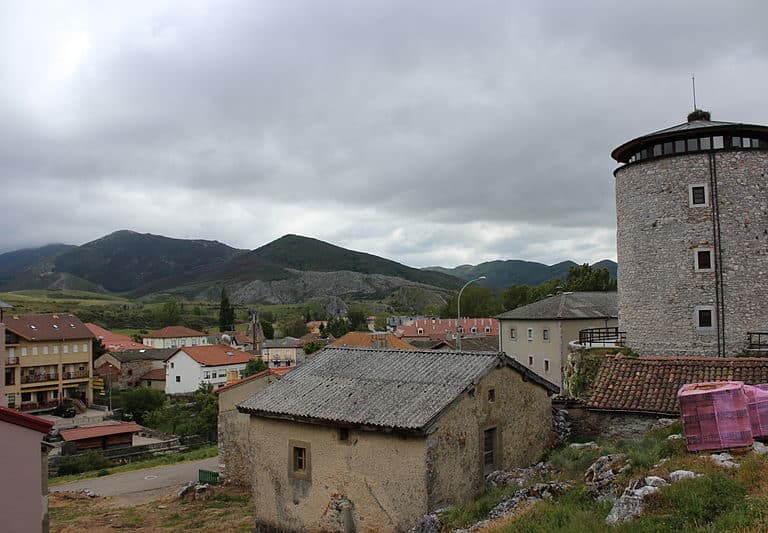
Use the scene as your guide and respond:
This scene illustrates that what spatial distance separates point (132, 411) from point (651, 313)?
4592 centimetres

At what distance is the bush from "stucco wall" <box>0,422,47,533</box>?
27212 millimetres

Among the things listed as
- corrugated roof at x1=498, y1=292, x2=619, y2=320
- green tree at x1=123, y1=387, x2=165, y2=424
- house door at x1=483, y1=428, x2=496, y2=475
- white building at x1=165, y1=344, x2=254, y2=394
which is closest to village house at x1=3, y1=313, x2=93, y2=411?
green tree at x1=123, y1=387, x2=165, y2=424

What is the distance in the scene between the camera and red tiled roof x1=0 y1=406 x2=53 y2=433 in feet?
31.4

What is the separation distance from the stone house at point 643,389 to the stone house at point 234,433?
41.8 ft

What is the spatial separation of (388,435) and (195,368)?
5287 centimetres

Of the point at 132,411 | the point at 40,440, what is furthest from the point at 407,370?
the point at 132,411

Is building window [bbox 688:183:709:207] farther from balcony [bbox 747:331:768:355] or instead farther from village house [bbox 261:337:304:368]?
village house [bbox 261:337:304:368]

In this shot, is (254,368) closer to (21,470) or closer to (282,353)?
(282,353)

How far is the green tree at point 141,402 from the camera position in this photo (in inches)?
2067

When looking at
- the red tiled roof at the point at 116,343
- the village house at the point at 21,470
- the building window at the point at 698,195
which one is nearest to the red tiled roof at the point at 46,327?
the red tiled roof at the point at 116,343

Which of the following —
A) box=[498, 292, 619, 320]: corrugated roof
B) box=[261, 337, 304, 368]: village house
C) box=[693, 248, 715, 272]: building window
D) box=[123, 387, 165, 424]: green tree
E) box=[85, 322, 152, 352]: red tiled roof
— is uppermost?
box=[693, 248, 715, 272]: building window

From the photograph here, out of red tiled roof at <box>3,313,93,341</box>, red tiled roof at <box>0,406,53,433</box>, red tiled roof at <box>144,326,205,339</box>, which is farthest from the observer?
red tiled roof at <box>144,326,205,339</box>

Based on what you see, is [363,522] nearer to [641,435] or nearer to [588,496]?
[588,496]

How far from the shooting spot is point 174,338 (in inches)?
3777
